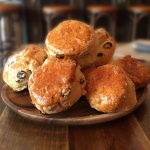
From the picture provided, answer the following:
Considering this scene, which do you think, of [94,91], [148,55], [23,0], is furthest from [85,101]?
[23,0]

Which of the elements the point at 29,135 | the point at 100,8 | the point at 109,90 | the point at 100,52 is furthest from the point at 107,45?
the point at 100,8

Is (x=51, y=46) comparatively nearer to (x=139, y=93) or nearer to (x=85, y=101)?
(x=85, y=101)

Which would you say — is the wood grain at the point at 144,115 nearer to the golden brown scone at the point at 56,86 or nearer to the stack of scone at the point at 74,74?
the stack of scone at the point at 74,74

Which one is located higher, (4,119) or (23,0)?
(4,119)

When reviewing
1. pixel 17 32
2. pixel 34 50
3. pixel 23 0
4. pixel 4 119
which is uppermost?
pixel 34 50

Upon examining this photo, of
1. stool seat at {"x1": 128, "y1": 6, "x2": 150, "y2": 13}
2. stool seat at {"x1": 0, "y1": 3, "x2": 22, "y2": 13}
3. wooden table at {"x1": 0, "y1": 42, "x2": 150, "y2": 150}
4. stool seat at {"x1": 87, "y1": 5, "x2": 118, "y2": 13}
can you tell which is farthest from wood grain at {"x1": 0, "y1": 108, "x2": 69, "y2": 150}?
stool seat at {"x1": 128, "y1": 6, "x2": 150, "y2": 13}

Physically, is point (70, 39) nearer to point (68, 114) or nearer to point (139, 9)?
point (68, 114)

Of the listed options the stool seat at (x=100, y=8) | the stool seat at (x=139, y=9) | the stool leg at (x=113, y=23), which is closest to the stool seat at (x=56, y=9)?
the stool seat at (x=100, y=8)
